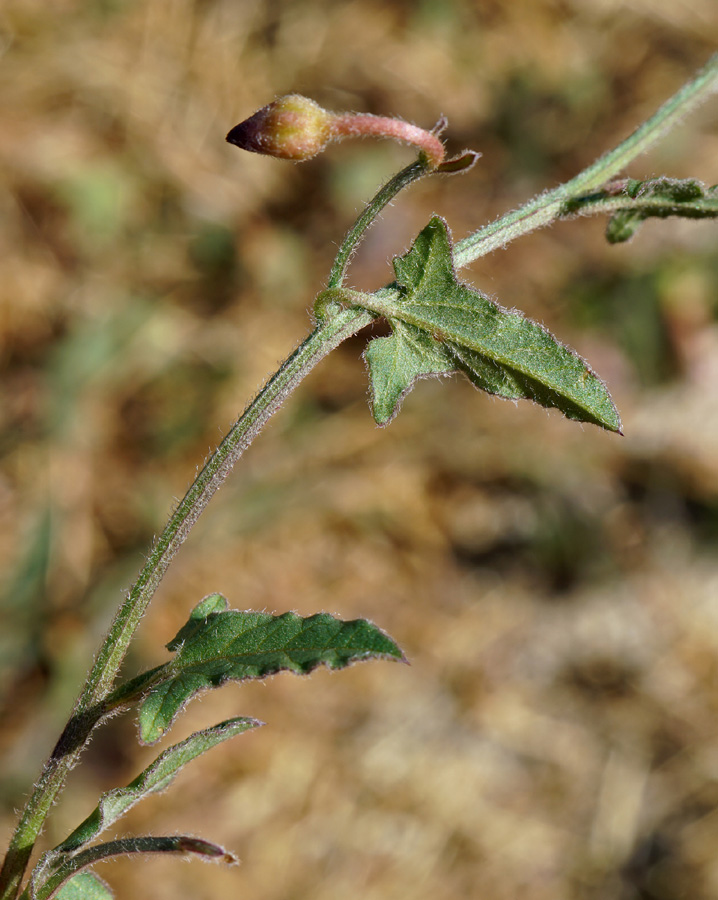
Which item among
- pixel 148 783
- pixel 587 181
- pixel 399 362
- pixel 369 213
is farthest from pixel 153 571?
pixel 587 181

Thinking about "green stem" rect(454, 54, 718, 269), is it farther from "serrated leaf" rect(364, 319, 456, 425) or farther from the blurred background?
the blurred background

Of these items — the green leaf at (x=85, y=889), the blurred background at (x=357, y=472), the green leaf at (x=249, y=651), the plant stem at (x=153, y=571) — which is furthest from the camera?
the blurred background at (x=357, y=472)

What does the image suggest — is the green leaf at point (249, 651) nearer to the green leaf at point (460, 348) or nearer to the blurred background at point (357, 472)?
the green leaf at point (460, 348)

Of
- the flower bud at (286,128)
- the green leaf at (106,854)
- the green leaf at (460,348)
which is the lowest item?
the green leaf at (106,854)

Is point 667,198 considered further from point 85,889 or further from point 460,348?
point 85,889

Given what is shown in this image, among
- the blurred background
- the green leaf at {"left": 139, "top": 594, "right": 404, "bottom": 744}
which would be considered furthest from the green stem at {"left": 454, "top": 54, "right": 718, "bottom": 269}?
the blurred background

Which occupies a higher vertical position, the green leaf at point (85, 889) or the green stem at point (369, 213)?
the green stem at point (369, 213)

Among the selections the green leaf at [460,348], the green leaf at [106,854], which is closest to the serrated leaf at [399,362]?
the green leaf at [460,348]
